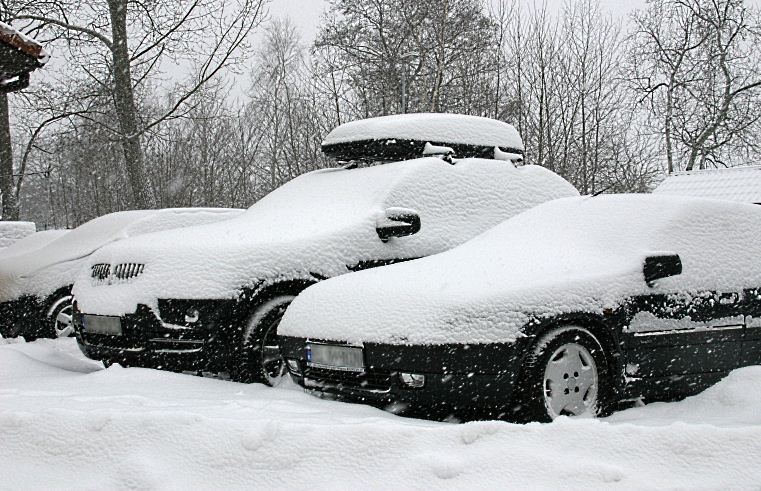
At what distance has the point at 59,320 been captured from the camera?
27.1 ft

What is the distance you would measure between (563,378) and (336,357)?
1.22 m

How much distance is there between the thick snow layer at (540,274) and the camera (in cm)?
405

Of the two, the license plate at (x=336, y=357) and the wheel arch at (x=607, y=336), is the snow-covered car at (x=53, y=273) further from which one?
the wheel arch at (x=607, y=336)

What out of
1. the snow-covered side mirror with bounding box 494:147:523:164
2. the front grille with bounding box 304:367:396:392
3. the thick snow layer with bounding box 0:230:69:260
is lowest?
the front grille with bounding box 304:367:396:392

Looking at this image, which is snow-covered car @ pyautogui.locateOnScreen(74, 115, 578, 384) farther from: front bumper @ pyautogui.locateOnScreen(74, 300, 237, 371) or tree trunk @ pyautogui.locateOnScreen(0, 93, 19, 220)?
tree trunk @ pyautogui.locateOnScreen(0, 93, 19, 220)

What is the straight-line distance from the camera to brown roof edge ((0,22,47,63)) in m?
7.98

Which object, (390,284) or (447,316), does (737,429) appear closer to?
(447,316)

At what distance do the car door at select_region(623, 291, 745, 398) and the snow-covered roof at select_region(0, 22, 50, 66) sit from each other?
672 cm

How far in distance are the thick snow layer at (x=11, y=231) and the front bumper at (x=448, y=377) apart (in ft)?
39.5

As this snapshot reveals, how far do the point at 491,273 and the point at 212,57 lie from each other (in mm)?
15136

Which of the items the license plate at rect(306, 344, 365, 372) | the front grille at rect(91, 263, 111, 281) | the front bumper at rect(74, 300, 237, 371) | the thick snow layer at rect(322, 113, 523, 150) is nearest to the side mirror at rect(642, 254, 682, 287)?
the license plate at rect(306, 344, 365, 372)

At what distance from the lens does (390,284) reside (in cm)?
440

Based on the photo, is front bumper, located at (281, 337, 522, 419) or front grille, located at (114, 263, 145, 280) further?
front grille, located at (114, 263, 145, 280)

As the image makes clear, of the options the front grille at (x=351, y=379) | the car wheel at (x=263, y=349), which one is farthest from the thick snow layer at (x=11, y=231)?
the front grille at (x=351, y=379)
